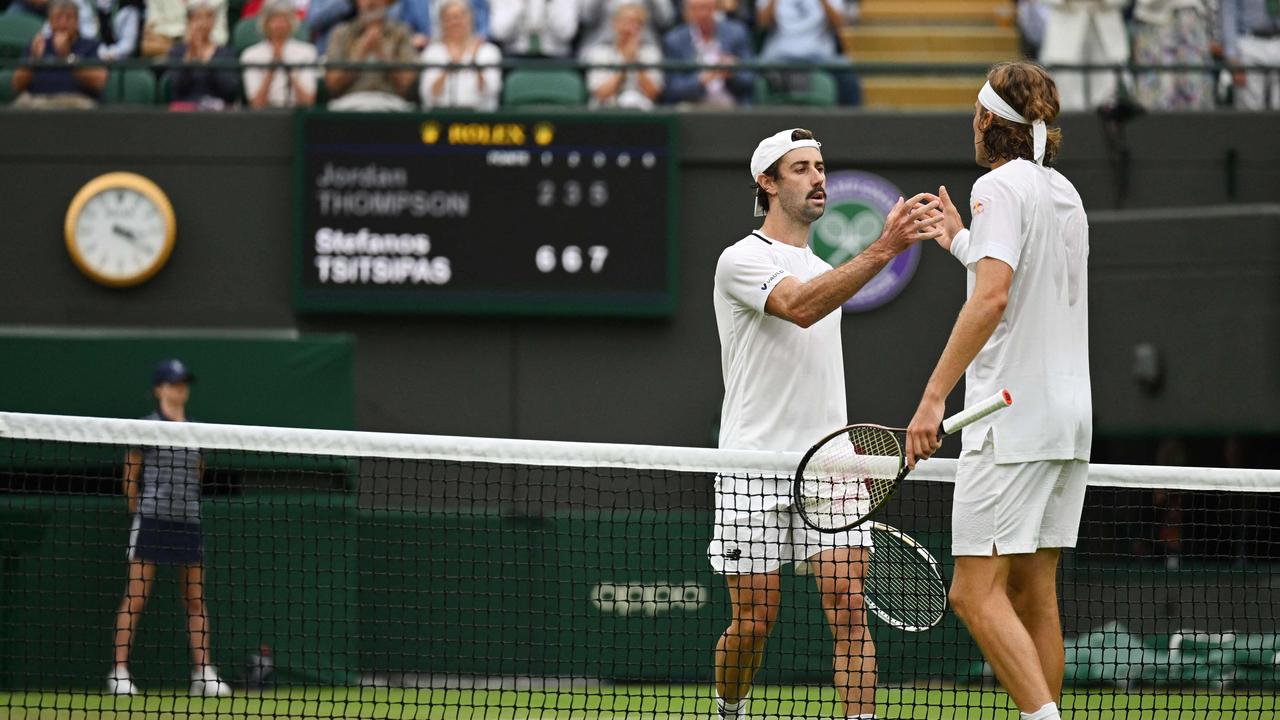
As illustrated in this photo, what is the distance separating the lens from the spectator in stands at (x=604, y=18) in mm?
11461

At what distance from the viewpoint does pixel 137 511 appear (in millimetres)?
8195

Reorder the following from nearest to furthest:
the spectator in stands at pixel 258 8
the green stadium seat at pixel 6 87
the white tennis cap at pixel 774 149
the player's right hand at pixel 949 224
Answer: the player's right hand at pixel 949 224 → the white tennis cap at pixel 774 149 → the green stadium seat at pixel 6 87 → the spectator in stands at pixel 258 8

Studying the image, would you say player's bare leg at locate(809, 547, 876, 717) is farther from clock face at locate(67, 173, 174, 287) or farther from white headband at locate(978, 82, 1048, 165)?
clock face at locate(67, 173, 174, 287)

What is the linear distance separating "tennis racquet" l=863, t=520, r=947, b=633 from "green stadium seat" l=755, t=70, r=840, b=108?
5661 millimetres

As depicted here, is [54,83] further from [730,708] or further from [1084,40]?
[730,708]

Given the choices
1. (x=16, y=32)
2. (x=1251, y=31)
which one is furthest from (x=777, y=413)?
(x=16, y=32)

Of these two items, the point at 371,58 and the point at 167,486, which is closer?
the point at 167,486

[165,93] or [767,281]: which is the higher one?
[165,93]

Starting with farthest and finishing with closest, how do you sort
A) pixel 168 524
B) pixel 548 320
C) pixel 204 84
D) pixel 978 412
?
pixel 204 84 < pixel 548 320 < pixel 168 524 < pixel 978 412

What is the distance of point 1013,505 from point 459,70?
6876mm

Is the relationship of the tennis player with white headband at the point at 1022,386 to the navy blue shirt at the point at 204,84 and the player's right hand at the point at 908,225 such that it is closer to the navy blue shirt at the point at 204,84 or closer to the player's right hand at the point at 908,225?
the player's right hand at the point at 908,225

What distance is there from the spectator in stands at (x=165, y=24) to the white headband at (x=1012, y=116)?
7932 millimetres

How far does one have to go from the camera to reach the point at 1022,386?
4574 millimetres

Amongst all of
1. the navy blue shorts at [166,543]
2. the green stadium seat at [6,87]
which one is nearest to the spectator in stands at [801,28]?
the green stadium seat at [6,87]
